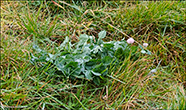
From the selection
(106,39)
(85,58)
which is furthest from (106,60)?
(106,39)

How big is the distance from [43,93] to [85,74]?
0.41 metres

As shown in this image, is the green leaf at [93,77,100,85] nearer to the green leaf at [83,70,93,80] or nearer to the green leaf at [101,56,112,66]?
the green leaf at [83,70,93,80]

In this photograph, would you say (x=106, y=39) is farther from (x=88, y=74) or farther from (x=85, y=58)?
(x=88, y=74)

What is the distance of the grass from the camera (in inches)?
69.9

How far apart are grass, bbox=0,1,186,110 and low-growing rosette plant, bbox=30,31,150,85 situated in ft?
→ 0.25

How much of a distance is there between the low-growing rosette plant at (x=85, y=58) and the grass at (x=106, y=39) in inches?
3.0

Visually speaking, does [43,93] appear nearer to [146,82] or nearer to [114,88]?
[114,88]

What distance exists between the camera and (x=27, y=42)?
2.18 metres

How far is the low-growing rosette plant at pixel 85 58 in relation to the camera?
6.08ft

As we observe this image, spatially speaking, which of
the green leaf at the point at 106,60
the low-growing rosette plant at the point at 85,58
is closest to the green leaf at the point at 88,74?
the low-growing rosette plant at the point at 85,58

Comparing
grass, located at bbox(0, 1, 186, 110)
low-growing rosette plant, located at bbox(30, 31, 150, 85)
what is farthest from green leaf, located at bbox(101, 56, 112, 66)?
grass, located at bbox(0, 1, 186, 110)

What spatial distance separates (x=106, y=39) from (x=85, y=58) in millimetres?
604

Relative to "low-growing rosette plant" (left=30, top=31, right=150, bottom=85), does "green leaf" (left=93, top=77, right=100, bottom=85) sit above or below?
below

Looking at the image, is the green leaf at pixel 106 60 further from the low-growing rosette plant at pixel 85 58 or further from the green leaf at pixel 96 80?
the green leaf at pixel 96 80
